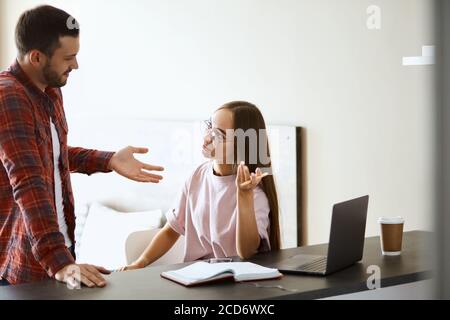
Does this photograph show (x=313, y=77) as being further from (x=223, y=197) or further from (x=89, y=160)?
(x=89, y=160)

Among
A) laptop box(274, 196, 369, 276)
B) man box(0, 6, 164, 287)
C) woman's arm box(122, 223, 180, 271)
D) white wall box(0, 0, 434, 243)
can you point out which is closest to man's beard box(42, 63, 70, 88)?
man box(0, 6, 164, 287)

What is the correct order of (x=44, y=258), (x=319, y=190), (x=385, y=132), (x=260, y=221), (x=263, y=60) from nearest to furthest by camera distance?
1. (x=44, y=258)
2. (x=260, y=221)
3. (x=385, y=132)
4. (x=319, y=190)
5. (x=263, y=60)

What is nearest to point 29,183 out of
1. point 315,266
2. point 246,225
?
point 246,225

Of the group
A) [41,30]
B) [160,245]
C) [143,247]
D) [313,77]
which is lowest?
[143,247]

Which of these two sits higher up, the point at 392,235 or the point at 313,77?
the point at 313,77

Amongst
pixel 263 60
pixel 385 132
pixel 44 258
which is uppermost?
pixel 263 60

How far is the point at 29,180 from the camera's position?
1821 millimetres

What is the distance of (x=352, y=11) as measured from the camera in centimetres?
277

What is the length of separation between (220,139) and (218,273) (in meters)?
0.66

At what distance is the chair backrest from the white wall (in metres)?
0.64
